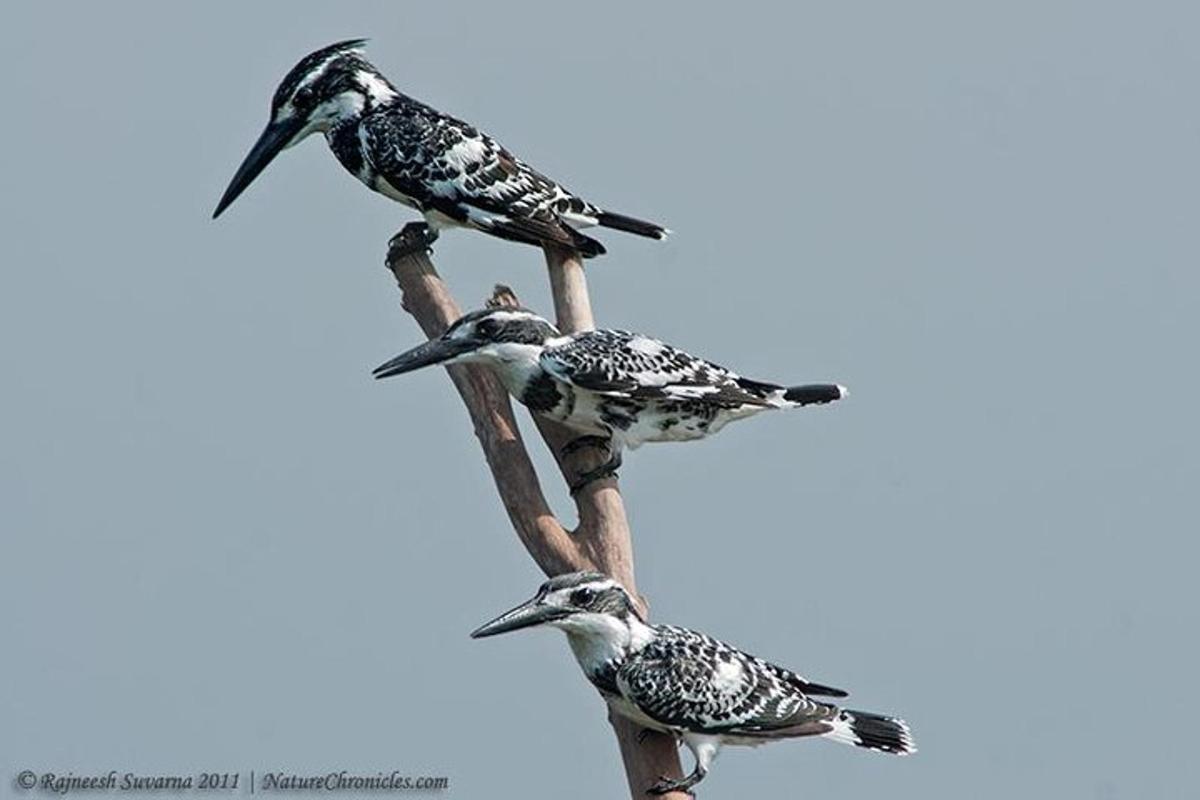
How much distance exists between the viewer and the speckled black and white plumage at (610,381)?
9.98m

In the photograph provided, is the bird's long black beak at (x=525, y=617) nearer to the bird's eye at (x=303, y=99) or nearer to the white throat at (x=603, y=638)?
the white throat at (x=603, y=638)

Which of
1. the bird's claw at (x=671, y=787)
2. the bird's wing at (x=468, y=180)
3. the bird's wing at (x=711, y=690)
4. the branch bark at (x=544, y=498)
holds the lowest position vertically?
the bird's claw at (x=671, y=787)

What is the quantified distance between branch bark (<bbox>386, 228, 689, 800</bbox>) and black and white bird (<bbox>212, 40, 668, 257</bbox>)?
412 mm

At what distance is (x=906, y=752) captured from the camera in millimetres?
9398

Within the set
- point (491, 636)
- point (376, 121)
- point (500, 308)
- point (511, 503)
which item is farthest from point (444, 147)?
point (491, 636)

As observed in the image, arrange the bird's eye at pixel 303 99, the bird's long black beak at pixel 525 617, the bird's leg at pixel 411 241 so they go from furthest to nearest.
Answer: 1. the bird's eye at pixel 303 99
2. the bird's leg at pixel 411 241
3. the bird's long black beak at pixel 525 617

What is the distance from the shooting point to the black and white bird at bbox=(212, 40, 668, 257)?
435 inches

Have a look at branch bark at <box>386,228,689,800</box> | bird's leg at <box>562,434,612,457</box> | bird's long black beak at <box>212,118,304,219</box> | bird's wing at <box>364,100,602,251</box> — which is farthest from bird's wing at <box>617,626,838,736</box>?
bird's long black beak at <box>212,118,304,219</box>

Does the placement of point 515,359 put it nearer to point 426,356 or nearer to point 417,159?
point 426,356

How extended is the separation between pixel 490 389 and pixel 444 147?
1.50 m

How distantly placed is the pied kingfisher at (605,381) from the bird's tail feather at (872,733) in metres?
1.42

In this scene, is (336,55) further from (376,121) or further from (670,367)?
(670,367)

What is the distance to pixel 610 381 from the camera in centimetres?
1000

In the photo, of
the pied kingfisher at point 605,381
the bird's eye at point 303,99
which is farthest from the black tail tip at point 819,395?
the bird's eye at point 303,99
